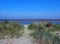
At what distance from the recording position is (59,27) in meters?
34.7

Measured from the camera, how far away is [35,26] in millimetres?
32906

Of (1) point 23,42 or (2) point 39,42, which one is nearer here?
(2) point 39,42

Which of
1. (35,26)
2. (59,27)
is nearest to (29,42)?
(35,26)

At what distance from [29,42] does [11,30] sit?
854 centimetres

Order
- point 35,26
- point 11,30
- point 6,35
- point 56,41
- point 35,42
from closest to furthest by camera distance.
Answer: point 56,41 < point 35,42 < point 6,35 < point 11,30 < point 35,26

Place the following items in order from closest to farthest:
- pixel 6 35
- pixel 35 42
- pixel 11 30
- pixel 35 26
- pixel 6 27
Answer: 1. pixel 35 42
2. pixel 6 35
3. pixel 11 30
4. pixel 6 27
5. pixel 35 26

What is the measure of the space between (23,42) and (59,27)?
51.0 feet

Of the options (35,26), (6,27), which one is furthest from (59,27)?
(6,27)

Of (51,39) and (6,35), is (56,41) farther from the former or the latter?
(6,35)

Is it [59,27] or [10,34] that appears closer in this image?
[10,34]

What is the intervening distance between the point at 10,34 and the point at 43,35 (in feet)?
23.1

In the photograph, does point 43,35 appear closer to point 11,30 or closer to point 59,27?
point 11,30

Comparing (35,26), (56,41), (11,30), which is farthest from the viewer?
(35,26)

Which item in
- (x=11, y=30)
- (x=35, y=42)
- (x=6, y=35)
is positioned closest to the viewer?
(x=35, y=42)
